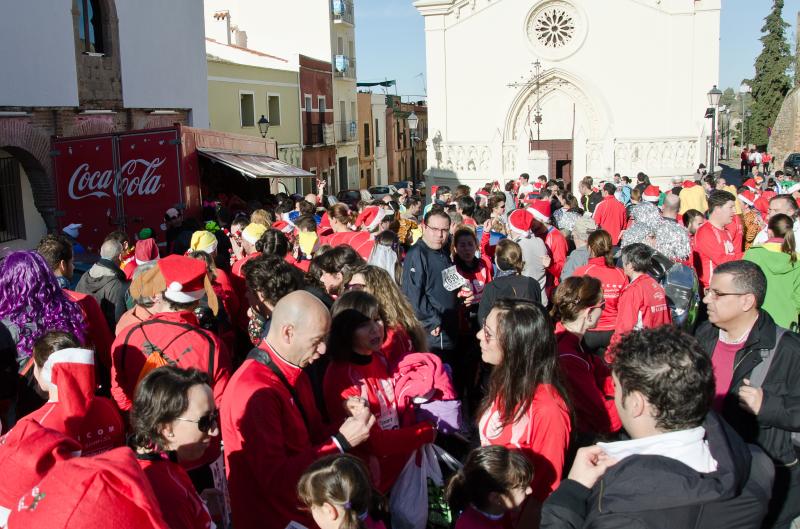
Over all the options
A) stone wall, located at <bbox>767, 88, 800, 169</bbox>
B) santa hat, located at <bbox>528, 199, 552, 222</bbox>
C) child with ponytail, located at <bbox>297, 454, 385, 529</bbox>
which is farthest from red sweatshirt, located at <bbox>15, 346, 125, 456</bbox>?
stone wall, located at <bbox>767, 88, 800, 169</bbox>

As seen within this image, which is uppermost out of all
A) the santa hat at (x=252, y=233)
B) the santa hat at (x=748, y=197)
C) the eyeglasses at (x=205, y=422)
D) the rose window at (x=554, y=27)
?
the rose window at (x=554, y=27)

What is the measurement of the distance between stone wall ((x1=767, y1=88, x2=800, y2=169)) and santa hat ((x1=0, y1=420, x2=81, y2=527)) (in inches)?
1469

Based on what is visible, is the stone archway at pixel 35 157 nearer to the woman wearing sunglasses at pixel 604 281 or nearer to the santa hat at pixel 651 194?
the woman wearing sunglasses at pixel 604 281

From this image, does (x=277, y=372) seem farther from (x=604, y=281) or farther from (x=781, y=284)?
(x=781, y=284)

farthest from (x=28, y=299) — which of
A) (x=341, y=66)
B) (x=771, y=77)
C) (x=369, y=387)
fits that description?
(x=771, y=77)

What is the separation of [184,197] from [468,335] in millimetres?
6946

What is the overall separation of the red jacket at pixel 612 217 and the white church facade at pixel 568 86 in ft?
53.1

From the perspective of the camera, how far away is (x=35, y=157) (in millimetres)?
11719

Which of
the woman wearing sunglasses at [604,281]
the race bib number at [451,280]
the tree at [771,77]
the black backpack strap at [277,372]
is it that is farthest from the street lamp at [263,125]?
the tree at [771,77]

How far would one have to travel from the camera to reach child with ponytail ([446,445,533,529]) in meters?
2.64

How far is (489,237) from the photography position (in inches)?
311

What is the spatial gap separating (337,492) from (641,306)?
3.17 m

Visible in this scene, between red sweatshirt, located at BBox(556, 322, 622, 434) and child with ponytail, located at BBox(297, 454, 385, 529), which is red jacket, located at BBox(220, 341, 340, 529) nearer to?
child with ponytail, located at BBox(297, 454, 385, 529)

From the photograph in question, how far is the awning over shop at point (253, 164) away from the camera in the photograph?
12.6 m
